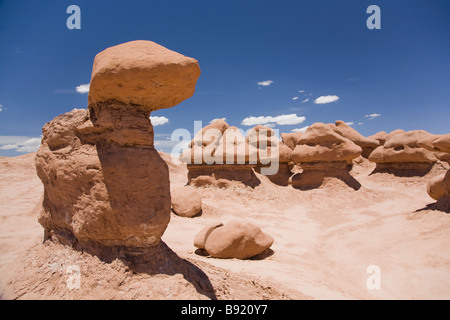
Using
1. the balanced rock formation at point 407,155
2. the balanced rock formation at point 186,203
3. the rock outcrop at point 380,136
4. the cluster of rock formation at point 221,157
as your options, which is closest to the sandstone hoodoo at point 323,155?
the cluster of rock formation at point 221,157

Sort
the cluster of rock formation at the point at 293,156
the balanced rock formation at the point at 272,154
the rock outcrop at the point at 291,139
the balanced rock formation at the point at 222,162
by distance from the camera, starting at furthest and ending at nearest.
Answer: the rock outcrop at the point at 291,139 → the balanced rock formation at the point at 272,154 → the cluster of rock formation at the point at 293,156 → the balanced rock formation at the point at 222,162

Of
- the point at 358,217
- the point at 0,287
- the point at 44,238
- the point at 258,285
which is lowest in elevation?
the point at 358,217

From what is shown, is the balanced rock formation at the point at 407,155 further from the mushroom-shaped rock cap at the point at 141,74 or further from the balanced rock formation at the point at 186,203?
the mushroom-shaped rock cap at the point at 141,74

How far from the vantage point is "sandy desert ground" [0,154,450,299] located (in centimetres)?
242

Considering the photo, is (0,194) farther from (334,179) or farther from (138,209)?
(334,179)

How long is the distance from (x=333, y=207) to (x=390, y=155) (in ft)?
18.0

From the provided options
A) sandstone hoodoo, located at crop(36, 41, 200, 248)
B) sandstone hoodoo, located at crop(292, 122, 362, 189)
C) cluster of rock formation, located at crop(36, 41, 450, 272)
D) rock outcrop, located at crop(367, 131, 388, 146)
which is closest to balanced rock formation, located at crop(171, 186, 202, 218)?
cluster of rock formation, located at crop(36, 41, 450, 272)

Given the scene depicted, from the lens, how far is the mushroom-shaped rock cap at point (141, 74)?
85.6 inches

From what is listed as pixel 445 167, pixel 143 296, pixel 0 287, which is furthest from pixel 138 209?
pixel 445 167

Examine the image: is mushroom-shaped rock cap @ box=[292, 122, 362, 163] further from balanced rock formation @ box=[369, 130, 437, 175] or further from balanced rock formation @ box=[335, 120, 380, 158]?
balanced rock formation @ box=[335, 120, 380, 158]

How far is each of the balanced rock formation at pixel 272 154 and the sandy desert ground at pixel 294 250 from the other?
181 cm

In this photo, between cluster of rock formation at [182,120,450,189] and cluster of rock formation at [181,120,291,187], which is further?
cluster of rock formation at [182,120,450,189]

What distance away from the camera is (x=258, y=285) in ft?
9.74

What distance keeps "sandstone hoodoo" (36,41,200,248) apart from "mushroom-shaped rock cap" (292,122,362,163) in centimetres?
899
